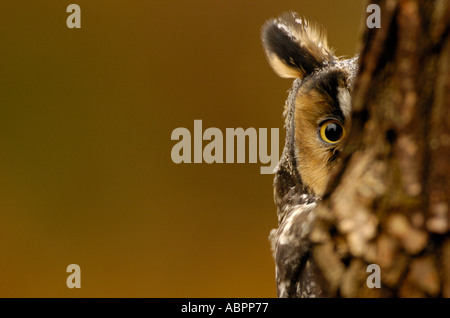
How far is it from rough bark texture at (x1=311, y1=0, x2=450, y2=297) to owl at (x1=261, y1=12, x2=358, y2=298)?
365mm

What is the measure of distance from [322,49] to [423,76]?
1.13 metres

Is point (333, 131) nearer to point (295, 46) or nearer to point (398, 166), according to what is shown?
point (295, 46)

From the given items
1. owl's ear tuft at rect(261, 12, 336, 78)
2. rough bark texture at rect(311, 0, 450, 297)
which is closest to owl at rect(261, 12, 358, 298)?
owl's ear tuft at rect(261, 12, 336, 78)

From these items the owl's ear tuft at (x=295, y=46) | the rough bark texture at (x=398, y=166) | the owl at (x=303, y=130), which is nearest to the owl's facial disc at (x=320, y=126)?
the owl at (x=303, y=130)

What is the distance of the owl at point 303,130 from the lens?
1.22m

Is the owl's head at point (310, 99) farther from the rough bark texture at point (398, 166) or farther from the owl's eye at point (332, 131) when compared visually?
the rough bark texture at point (398, 166)

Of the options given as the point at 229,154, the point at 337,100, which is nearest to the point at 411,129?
the point at 337,100

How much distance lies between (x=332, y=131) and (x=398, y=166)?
2.50ft

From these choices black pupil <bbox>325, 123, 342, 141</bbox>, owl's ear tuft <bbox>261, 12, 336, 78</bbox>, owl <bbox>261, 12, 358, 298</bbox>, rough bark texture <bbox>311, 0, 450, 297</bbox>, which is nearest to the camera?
rough bark texture <bbox>311, 0, 450, 297</bbox>

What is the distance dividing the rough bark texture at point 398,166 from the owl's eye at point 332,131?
2.27 ft

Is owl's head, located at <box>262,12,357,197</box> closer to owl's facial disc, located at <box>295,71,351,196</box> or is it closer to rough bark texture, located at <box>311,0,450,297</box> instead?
owl's facial disc, located at <box>295,71,351,196</box>

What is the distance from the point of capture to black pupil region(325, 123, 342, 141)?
1325 mm
